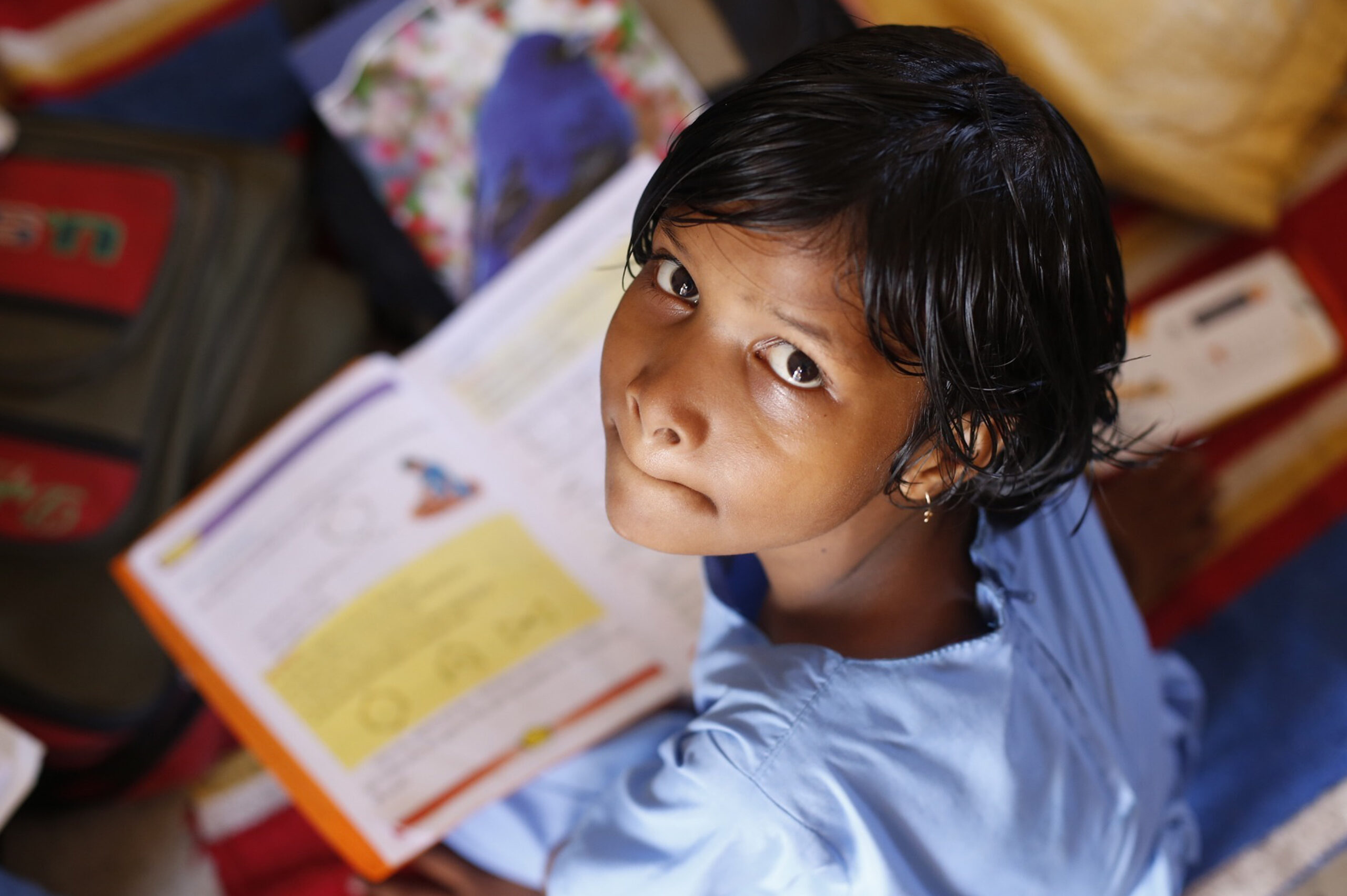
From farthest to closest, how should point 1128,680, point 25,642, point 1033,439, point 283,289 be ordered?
point 283,289, point 25,642, point 1128,680, point 1033,439

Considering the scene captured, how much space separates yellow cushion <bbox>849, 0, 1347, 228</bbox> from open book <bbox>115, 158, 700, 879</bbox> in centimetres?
37

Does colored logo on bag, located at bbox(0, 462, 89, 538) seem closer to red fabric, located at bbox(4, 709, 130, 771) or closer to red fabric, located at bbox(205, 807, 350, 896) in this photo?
red fabric, located at bbox(4, 709, 130, 771)

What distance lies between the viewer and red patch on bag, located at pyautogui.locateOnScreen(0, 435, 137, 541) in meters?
0.73

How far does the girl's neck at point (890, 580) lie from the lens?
1.73 ft

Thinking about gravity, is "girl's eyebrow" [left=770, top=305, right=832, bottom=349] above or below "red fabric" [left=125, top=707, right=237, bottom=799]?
above

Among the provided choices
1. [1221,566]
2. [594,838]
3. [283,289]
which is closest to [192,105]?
[283,289]

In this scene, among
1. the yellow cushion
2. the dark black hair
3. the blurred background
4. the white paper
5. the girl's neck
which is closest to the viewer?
the dark black hair

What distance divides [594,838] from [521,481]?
1.03ft

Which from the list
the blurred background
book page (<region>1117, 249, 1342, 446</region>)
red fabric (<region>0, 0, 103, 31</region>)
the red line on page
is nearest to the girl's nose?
the red line on page

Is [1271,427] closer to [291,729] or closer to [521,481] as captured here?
[521,481]

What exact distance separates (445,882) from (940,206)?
606 mm

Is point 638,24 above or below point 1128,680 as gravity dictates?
above

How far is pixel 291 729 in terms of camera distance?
715 mm

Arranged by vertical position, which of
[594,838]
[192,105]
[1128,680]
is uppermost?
[192,105]
